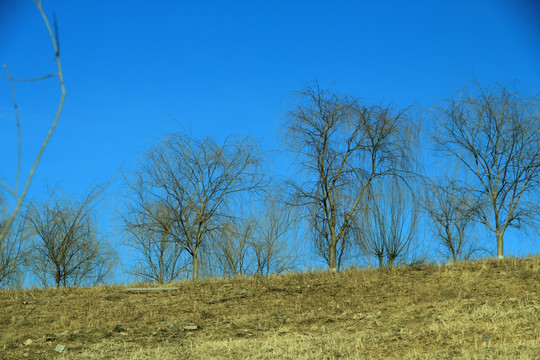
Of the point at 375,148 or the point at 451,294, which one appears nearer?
the point at 451,294

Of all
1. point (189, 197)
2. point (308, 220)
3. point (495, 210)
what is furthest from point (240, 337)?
point (495, 210)

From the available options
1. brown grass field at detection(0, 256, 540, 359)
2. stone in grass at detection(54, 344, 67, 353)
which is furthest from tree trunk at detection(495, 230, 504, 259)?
stone in grass at detection(54, 344, 67, 353)

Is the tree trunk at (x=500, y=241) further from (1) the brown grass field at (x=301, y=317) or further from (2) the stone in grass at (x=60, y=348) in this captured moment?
(2) the stone in grass at (x=60, y=348)

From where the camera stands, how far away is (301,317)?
1062cm

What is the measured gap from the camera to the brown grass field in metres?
8.24

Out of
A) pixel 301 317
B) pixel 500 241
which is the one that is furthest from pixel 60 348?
pixel 500 241

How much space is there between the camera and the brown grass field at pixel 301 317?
8.24 metres

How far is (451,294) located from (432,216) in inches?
463

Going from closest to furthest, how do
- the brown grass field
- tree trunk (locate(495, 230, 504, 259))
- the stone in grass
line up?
the brown grass field, the stone in grass, tree trunk (locate(495, 230, 504, 259))

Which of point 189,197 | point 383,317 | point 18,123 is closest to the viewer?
point 18,123

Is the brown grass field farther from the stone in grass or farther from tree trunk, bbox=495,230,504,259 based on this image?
tree trunk, bbox=495,230,504,259

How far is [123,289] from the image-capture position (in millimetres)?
13578

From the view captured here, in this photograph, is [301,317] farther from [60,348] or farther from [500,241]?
[500,241]

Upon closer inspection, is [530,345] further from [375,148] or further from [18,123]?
[375,148]
